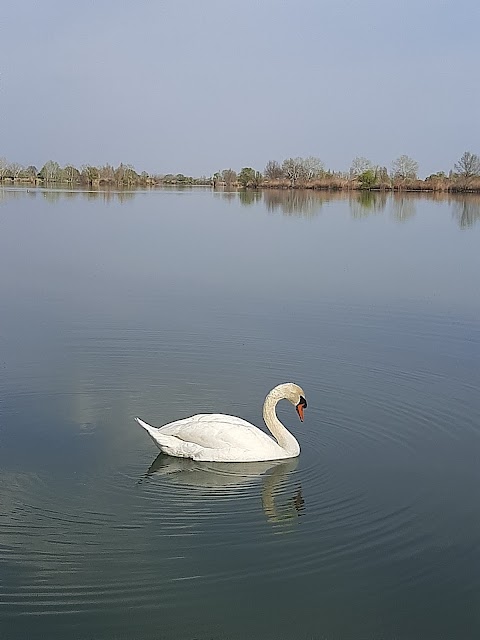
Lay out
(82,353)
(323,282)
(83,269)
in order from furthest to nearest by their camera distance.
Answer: (83,269), (323,282), (82,353)

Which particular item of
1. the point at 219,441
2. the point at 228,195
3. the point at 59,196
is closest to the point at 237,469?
the point at 219,441

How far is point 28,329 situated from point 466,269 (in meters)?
13.1

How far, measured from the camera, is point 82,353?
11.0 m

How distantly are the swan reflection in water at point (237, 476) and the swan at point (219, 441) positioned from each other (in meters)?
0.07

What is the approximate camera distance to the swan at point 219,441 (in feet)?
24.2

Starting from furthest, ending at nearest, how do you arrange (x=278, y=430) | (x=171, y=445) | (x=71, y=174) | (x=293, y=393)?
(x=71, y=174)
(x=293, y=393)
(x=278, y=430)
(x=171, y=445)

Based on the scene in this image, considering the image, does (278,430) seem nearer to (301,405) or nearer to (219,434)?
(301,405)

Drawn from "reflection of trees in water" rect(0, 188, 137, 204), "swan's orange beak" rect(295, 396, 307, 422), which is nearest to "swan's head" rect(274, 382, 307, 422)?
"swan's orange beak" rect(295, 396, 307, 422)

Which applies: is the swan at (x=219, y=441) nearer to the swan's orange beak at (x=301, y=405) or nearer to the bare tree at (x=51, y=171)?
the swan's orange beak at (x=301, y=405)

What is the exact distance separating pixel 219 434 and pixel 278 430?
2.04ft

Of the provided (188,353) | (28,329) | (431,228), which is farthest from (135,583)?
(431,228)

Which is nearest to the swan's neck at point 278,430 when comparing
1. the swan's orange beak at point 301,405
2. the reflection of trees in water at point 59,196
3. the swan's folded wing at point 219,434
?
the swan's folded wing at point 219,434

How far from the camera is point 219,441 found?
7375 mm

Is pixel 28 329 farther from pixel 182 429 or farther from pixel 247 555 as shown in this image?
pixel 247 555
